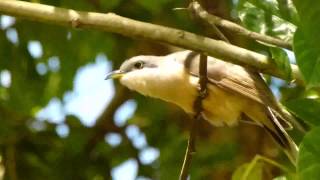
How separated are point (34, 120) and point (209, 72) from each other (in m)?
1.21

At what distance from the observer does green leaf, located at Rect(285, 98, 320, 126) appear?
2094mm

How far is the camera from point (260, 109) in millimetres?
3520

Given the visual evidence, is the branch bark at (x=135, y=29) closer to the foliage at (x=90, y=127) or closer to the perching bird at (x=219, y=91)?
the perching bird at (x=219, y=91)

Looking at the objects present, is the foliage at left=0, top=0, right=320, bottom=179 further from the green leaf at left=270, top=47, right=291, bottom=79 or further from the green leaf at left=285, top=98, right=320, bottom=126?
the green leaf at left=285, top=98, right=320, bottom=126

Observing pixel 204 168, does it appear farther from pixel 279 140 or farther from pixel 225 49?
pixel 225 49

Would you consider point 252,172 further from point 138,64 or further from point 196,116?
point 138,64

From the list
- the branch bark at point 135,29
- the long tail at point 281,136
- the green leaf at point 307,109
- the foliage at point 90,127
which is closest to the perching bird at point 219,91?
the long tail at point 281,136

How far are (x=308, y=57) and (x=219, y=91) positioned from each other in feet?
4.54

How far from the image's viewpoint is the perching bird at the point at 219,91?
3.38 meters

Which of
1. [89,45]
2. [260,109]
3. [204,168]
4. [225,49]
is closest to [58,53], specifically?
[89,45]

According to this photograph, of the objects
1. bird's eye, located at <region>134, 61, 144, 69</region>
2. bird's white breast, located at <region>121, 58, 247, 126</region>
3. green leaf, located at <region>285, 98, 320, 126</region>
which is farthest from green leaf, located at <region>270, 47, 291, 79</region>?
bird's eye, located at <region>134, 61, 144, 69</region>

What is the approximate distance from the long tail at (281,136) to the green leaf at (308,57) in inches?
48.6

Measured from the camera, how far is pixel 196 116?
123 inches

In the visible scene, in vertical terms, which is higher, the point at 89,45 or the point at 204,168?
the point at 89,45
